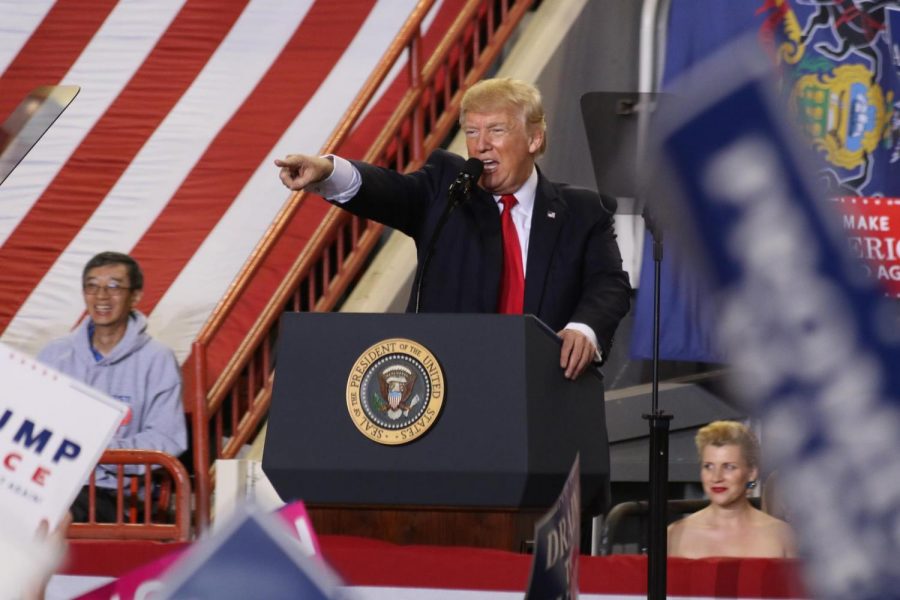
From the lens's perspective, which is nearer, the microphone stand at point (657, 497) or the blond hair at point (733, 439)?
the microphone stand at point (657, 497)

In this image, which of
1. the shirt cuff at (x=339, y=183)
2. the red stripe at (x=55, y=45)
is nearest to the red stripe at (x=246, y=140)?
the red stripe at (x=55, y=45)

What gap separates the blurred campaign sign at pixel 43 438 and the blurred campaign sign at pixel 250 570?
0.51 metres

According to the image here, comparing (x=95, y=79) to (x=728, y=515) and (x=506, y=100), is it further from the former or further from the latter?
(x=506, y=100)

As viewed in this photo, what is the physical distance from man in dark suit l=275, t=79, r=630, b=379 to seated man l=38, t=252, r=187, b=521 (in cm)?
187

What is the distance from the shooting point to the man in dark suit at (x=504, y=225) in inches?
118

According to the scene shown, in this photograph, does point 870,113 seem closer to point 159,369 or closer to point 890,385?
point 159,369

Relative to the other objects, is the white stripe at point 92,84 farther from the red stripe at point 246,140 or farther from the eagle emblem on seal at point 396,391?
the eagle emblem on seal at point 396,391

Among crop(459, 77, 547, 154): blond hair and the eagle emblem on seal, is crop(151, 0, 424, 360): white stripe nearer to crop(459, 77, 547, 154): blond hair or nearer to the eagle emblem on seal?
crop(459, 77, 547, 154): blond hair

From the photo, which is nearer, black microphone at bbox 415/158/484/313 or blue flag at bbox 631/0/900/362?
black microphone at bbox 415/158/484/313

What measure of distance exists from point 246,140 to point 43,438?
5.47 m

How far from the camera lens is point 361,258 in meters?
5.87

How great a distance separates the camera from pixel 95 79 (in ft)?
22.3

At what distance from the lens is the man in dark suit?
3.01 metres

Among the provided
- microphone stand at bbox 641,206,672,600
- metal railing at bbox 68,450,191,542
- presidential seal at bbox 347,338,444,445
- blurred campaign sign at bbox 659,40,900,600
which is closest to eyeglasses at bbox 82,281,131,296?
metal railing at bbox 68,450,191,542
